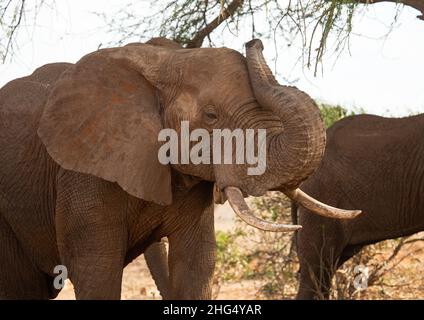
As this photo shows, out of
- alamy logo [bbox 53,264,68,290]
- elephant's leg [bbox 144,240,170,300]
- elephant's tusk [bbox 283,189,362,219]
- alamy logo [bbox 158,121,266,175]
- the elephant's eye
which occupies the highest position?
the elephant's eye

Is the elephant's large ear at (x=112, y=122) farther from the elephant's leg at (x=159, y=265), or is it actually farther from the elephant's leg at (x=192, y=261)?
the elephant's leg at (x=159, y=265)

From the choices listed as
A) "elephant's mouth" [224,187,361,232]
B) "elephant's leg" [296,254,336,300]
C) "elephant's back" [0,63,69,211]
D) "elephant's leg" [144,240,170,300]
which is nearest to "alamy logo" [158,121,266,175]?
"elephant's mouth" [224,187,361,232]

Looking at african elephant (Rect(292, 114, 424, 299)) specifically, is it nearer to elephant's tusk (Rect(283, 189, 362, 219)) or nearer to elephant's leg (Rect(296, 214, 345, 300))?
elephant's leg (Rect(296, 214, 345, 300))

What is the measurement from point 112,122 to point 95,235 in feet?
1.76

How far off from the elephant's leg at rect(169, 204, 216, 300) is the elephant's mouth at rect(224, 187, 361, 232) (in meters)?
0.65

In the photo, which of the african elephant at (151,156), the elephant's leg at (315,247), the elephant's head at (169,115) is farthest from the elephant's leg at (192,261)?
the elephant's leg at (315,247)

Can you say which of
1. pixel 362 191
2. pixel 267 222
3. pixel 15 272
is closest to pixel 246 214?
pixel 267 222

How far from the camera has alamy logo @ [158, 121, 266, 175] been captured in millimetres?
5453

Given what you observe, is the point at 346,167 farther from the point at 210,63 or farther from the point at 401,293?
the point at 210,63

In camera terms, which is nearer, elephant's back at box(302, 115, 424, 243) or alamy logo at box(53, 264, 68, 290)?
alamy logo at box(53, 264, 68, 290)

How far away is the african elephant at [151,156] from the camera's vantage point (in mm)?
5414

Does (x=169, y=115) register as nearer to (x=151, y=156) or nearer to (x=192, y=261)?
(x=151, y=156)

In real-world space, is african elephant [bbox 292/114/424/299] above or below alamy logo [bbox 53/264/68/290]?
above
